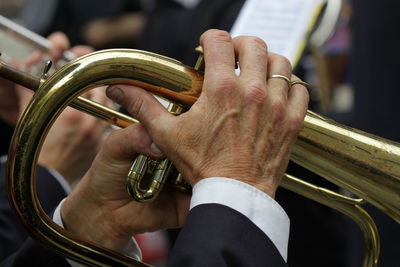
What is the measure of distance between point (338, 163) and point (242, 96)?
218 mm

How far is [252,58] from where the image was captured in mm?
762

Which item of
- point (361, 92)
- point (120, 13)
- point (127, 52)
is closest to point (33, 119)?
point (127, 52)

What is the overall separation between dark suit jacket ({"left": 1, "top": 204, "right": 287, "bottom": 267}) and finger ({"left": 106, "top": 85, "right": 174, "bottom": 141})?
14 centimetres

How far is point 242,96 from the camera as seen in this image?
73 centimetres

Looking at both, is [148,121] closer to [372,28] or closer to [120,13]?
[372,28]

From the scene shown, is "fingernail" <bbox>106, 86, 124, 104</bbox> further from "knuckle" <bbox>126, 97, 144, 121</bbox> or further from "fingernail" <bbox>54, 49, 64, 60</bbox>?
"fingernail" <bbox>54, 49, 64, 60</bbox>

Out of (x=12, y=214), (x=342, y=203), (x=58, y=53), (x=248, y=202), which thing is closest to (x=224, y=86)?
(x=248, y=202)

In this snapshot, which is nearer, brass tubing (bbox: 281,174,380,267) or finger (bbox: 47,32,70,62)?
brass tubing (bbox: 281,174,380,267)

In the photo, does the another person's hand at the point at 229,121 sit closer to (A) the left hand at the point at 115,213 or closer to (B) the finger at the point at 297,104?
(B) the finger at the point at 297,104

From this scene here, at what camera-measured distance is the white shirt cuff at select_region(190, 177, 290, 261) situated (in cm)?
70

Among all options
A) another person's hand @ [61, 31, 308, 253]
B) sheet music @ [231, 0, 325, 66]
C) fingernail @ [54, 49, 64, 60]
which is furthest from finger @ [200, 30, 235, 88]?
fingernail @ [54, 49, 64, 60]

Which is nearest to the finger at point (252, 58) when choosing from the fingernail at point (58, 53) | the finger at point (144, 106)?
the finger at point (144, 106)

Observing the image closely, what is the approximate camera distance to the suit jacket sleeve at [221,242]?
0.66 meters

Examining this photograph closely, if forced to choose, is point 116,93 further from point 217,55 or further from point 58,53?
point 58,53
